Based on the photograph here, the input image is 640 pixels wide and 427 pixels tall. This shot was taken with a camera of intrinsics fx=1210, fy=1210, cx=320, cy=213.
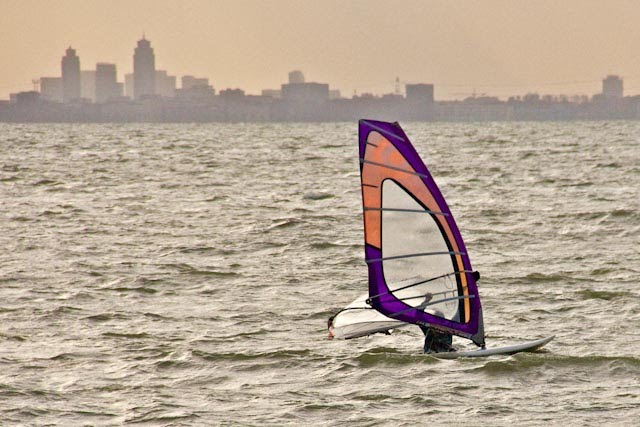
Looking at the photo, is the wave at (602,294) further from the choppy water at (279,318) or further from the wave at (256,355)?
the wave at (256,355)

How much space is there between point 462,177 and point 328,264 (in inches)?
980

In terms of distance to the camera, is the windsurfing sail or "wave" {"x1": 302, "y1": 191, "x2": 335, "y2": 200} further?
"wave" {"x1": 302, "y1": 191, "x2": 335, "y2": 200}

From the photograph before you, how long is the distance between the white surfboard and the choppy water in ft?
0.38

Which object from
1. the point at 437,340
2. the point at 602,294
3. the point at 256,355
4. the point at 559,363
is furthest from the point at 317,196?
the point at 559,363

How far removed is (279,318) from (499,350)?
3.46 metres

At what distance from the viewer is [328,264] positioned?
65.2ft

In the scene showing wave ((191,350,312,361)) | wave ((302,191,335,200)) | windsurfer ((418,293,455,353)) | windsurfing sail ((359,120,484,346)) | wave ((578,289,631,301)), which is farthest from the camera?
wave ((302,191,335,200))

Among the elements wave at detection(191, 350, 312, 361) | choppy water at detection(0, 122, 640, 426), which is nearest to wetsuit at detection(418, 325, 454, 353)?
choppy water at detection(0, 122, 640, 426)

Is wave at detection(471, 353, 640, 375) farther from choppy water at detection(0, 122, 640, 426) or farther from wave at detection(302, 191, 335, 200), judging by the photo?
wave at detection(302, 191, 335, 200)

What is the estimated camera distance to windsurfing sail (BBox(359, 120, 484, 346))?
11.2 metres

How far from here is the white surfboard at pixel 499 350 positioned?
1205 cm

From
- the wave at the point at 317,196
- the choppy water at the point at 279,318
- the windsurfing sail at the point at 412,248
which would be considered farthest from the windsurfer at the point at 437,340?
the wave at the point at 317,196

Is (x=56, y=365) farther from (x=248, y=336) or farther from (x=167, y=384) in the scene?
(x=248, y=336)

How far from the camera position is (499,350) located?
12180 millimetres
